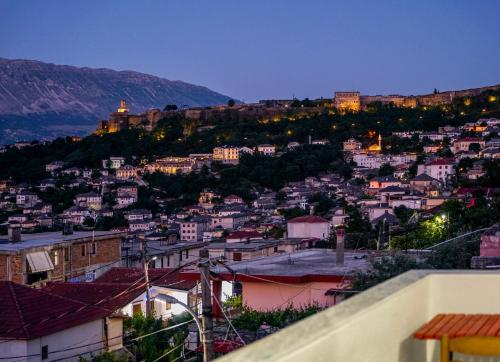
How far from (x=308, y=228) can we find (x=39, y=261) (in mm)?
21146

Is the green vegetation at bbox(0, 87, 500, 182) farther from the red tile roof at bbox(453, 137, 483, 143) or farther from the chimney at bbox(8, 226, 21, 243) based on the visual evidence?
the chimney at bbox(8, 226, 21, 243)

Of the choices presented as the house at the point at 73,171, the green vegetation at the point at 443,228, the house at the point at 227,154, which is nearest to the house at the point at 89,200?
the house at the point at 227,154

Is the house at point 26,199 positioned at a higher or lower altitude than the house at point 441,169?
lower

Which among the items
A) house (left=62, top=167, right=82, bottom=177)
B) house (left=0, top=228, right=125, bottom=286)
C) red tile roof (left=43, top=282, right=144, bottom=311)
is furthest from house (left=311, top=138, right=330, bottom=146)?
red tile roof (left=43, top=282, right=144, bottom=311)

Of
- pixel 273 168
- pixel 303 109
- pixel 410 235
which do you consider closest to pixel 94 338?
pixel 410 235

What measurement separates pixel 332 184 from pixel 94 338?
75445mm

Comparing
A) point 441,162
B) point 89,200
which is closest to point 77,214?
point 89,200

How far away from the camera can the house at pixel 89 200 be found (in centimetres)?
9026

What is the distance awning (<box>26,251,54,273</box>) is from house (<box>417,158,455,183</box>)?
56.2m

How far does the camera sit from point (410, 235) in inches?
715

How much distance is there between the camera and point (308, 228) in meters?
38.9

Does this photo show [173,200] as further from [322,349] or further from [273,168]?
[322,349]

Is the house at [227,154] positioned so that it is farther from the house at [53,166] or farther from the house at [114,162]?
the house at [53,166]

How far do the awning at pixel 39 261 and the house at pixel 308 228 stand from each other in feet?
63.6
